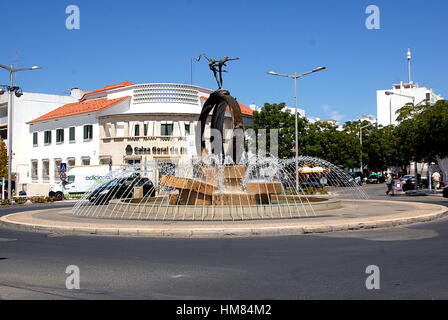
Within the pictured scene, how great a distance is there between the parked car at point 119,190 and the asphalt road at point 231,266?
16756mm

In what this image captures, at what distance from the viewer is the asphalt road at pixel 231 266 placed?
6383 mm

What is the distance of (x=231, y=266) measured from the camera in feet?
27.1

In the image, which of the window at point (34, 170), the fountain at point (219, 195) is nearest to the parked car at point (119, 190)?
the fountain at point (219, 195)

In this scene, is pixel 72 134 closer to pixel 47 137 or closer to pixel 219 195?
pixel 47 137

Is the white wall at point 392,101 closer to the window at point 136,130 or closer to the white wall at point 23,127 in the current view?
the window at point 136,130

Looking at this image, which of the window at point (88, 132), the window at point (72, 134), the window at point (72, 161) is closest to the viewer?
the window at point (88, 132)

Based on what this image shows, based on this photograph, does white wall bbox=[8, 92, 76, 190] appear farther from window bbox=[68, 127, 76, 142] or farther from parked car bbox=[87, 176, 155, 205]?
parked car bbox=[87, 176, 155, 205]

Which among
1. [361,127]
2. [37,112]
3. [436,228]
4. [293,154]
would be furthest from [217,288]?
[361,127]

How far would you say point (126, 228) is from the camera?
13.2 metres

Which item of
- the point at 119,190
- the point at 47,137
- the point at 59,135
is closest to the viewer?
the point at 119,190

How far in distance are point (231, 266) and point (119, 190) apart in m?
24.0

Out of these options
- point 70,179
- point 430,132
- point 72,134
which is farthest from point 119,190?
point 72,134

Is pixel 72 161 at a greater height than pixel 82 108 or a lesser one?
lesser
